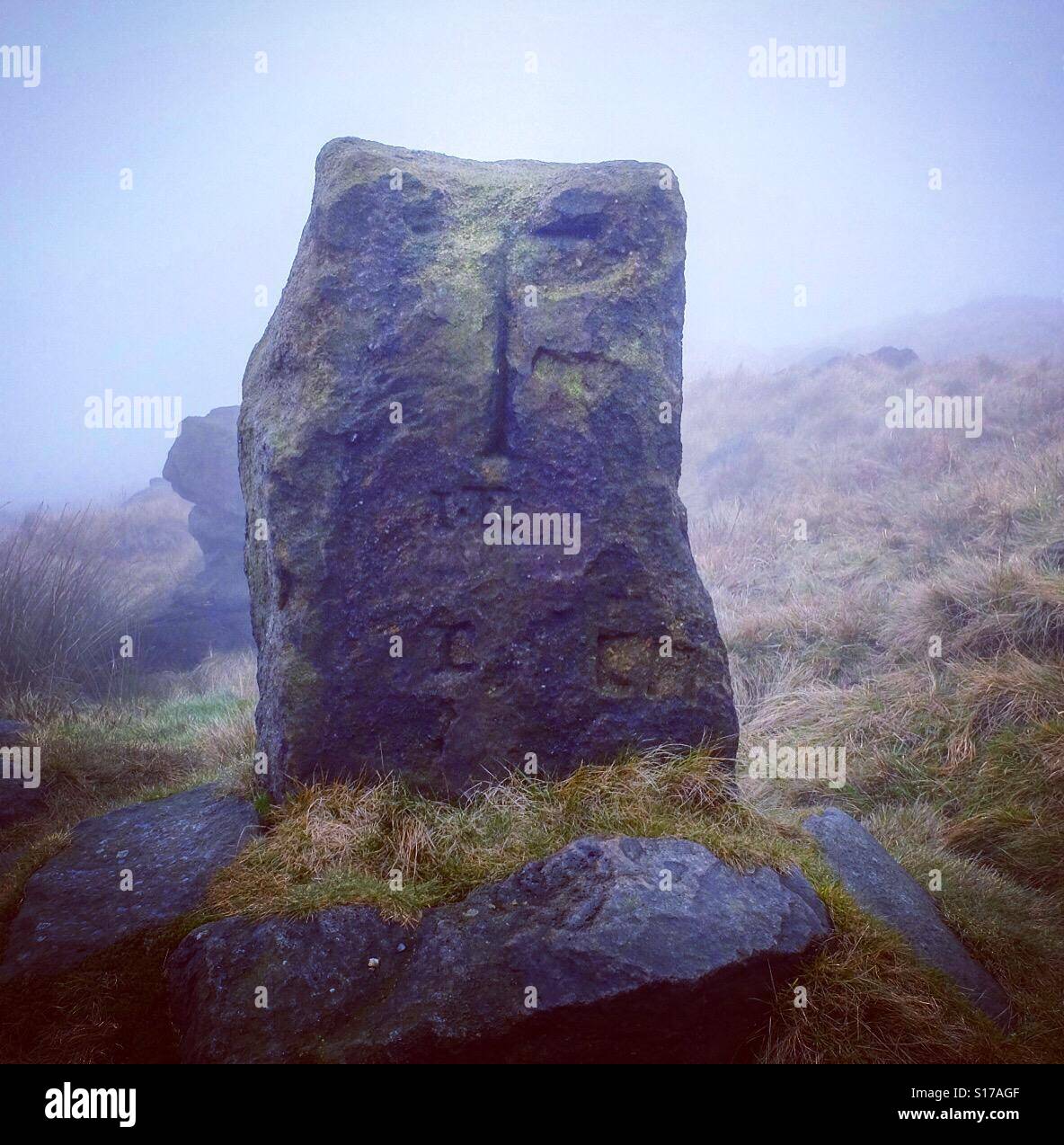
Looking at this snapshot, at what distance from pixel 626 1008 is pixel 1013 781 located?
3.47 metres

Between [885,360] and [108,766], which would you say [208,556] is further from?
[885,360]

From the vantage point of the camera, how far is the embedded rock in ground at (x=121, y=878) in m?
3.66

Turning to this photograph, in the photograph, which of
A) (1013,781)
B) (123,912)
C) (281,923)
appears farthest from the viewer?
(1013,781)

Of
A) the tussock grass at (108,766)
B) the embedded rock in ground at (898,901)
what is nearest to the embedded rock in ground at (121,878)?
the tussock grass at (108,766)

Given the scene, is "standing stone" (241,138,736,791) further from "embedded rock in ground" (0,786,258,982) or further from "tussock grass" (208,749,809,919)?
"embedded rock in ground" (0,786,258,982)

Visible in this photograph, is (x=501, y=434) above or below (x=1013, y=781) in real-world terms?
above

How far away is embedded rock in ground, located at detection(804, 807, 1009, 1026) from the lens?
387 centimetres

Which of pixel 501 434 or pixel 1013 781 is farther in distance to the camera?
pixel 1013 781

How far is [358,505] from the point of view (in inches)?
164

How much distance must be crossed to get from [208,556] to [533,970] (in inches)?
522

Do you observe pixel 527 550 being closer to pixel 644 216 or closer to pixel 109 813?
pixel 644 216

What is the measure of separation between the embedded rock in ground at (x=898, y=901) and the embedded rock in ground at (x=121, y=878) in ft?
9.49

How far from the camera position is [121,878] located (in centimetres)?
405
